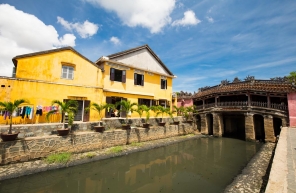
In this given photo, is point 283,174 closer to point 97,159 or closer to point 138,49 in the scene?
point 97,159

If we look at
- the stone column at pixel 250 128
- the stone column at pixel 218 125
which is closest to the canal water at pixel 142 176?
the stone column at pixel 250 128

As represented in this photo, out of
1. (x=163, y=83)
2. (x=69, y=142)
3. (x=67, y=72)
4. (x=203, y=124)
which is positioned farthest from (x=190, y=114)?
(x=67, y=72)

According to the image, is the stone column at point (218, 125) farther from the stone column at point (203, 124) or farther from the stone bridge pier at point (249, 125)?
the stone column at point (203, 124)

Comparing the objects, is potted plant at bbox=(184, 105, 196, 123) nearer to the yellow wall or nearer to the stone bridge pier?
the stone bridge pier

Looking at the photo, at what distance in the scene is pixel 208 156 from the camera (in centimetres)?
1145

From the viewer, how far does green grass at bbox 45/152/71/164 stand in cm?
849

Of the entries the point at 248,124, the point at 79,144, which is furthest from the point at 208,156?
the point at 79,144

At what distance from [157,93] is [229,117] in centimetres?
1173

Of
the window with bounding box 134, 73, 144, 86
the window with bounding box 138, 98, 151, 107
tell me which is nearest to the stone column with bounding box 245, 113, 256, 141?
the window with bounding box 138, 98, 151, 107

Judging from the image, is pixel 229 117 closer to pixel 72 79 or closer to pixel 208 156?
pixel 208 156

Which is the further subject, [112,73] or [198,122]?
[198,122]

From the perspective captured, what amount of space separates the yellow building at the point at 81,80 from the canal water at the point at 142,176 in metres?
5.85

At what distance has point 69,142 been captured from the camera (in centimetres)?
974

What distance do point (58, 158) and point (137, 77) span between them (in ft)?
38.2
